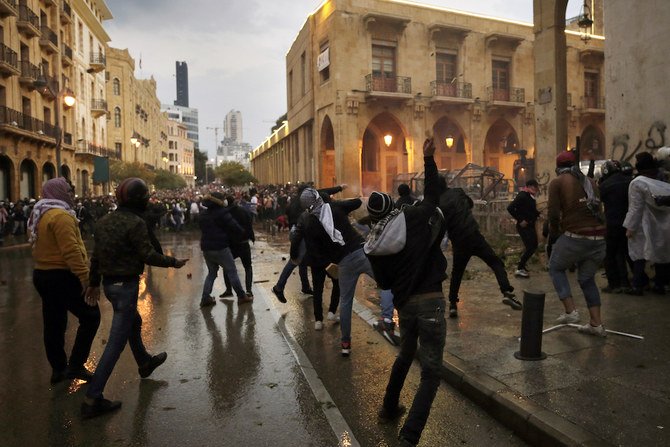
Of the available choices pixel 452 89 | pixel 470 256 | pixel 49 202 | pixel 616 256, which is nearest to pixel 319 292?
pixel 470 256

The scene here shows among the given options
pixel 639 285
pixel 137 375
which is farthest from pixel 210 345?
pixel 639 285

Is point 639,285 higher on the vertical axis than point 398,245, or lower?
lower

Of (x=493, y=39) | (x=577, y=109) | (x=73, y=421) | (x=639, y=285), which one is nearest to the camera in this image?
(x=73, y=421)

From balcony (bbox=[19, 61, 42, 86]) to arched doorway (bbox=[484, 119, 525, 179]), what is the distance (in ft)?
98.3

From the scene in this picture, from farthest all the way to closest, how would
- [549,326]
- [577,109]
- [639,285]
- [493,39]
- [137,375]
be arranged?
1. [577,109]
2. [493,39]
3. [639,285]
4. [549,326]
5. [137,375]

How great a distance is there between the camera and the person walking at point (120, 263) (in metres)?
3.90

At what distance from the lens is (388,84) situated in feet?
92.4

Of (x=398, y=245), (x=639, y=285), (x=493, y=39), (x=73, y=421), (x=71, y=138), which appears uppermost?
(x=493, y=39)

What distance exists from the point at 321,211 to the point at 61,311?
2.75 meters

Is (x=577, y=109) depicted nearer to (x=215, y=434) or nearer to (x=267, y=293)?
(x=267, y=293)

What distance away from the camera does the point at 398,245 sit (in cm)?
318

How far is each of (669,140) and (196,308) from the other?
325 inches

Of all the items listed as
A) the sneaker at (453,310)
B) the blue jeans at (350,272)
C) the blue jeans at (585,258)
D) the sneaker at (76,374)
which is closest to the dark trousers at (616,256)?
the blue jeans at (585,258)

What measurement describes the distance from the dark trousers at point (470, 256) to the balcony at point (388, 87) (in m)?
22.3
